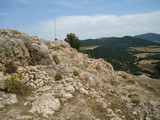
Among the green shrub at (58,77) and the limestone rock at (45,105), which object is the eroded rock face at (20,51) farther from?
the limestone rock at (45,105)

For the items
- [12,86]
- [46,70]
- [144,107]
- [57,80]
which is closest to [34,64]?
[46,70]

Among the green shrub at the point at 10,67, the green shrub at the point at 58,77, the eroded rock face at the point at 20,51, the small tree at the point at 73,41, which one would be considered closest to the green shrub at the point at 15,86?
the green shrub at the point at 10,67

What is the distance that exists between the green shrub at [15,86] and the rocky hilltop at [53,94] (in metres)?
0.32

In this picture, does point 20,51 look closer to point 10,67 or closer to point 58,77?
point 10,67

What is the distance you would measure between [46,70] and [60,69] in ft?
5.61

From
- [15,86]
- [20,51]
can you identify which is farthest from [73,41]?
[15,86]

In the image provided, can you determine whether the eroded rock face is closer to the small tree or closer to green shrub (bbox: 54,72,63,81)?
green shrub (bbox: 54,72,63,81)

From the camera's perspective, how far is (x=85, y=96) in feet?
70.7

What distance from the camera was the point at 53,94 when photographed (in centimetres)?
2061

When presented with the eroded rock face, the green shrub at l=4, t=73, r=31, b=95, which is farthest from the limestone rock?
the eroded rock face

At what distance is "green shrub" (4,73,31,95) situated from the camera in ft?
67.6

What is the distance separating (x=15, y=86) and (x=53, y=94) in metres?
3.67

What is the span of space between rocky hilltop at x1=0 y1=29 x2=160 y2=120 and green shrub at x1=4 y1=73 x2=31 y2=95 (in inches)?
12.4

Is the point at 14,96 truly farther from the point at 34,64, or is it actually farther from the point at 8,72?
the point at 34,64
